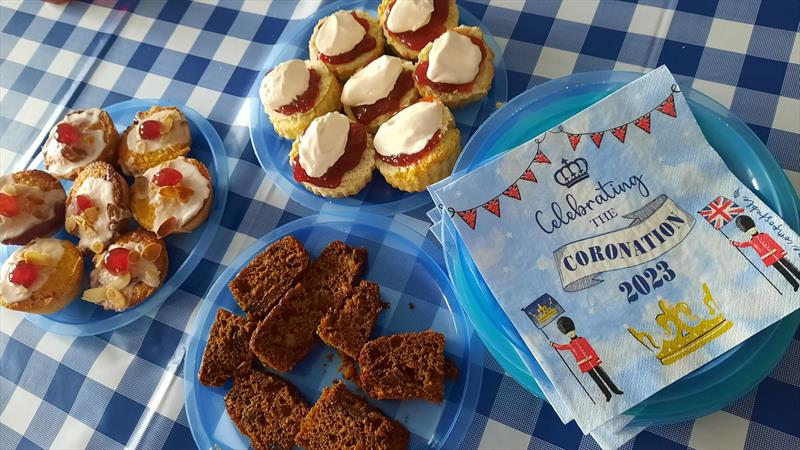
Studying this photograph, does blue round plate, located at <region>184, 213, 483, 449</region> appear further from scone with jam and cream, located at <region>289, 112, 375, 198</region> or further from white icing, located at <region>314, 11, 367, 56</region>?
white icing, located at <region>314, 11, 367, 56</region>

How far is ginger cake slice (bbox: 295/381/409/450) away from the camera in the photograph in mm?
1199

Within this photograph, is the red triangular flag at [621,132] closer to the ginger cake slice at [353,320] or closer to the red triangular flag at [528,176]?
the red triangular flag at [528,176]

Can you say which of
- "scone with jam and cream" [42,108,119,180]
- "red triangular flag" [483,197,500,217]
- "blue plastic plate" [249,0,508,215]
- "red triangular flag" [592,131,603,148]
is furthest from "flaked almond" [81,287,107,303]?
"red triangular flag" [592,131,603,148]

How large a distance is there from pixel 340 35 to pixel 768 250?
1046 mm

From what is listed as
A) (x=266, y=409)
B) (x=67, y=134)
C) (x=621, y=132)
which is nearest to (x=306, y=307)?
(x=266, y=409)

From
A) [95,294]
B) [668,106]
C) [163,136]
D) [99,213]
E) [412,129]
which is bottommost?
[95,294]

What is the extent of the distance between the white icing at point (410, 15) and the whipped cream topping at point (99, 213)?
0.83 m

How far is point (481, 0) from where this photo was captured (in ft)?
5.45

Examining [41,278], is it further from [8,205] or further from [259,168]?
[259,168]

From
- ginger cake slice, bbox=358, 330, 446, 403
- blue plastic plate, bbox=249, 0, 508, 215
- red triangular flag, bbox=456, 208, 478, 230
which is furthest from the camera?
blue plastic plate, bbox=249, 0, 508, 215

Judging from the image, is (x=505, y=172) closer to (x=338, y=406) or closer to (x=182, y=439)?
(x=338, y=406)

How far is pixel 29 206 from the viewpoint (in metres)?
1.57

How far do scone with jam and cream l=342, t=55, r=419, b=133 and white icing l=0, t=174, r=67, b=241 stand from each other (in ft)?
2.78

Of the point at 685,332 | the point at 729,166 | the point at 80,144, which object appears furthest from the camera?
the point at 80,144
